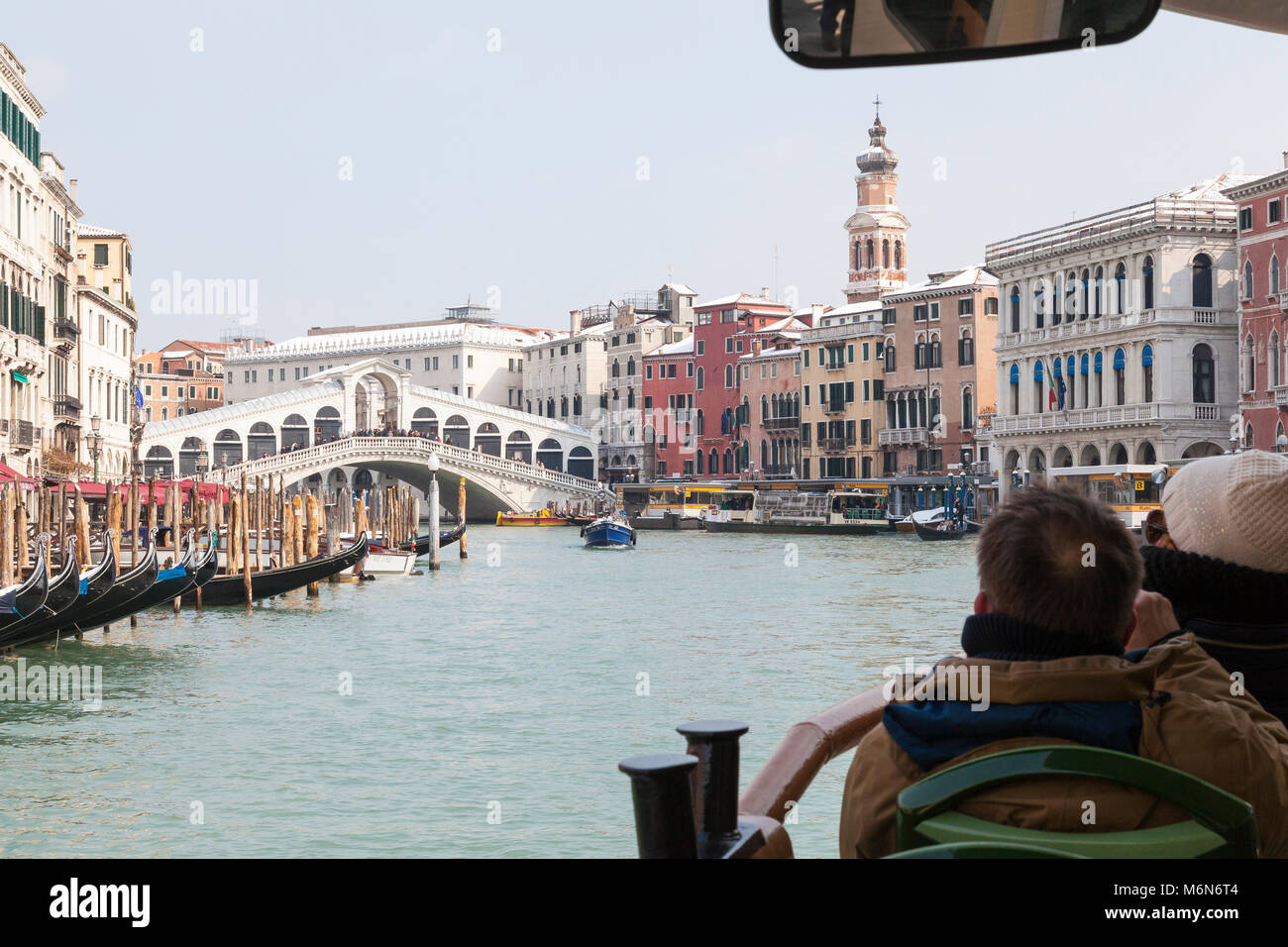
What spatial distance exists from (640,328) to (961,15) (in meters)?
39.5

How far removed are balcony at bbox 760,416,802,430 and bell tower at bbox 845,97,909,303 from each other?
12.5 feet

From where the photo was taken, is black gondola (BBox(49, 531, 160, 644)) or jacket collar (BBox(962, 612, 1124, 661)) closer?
jacket collar (BBox(962, 612, 1124, 661))

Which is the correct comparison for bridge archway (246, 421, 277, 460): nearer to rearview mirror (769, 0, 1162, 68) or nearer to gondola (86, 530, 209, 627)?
gondola (86, 530, 209, 627)

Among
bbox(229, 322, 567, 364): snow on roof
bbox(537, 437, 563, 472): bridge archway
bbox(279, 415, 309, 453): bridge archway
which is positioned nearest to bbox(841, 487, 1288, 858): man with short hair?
bbox(279, 415, 309, 453): bridge archway

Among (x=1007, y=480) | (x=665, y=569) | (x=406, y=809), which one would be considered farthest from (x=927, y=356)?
(x=406, y=809)

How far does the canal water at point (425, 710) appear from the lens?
5492mm

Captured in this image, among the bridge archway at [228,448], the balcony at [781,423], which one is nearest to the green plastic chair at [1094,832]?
the balcony at [781,423]

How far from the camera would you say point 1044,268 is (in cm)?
2728

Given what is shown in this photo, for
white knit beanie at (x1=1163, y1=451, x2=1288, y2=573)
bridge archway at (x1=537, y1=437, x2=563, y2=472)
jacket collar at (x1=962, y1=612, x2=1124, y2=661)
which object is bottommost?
jacket collar at (x1=962, y1=612, x2=1124, y2=661)

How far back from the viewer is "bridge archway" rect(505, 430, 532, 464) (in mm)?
40500

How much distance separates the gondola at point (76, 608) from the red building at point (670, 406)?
28630 millimetres

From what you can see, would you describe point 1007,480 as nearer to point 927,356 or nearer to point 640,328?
point 927,356

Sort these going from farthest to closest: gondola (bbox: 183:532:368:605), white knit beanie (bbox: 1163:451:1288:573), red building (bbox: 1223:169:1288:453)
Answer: red building (bbox: 1223:169:1288:453)
gondola (bbox: 183:532:368:605)
white knit beanie (bbox: 1163:451:1288:573)

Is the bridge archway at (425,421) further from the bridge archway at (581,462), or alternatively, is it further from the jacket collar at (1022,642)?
the jacket collar at (1022,642)
